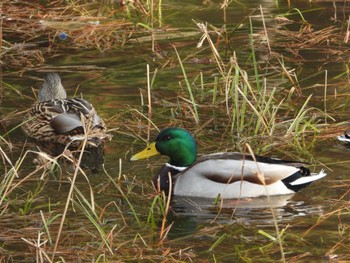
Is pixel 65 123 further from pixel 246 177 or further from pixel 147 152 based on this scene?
pixel 246 177

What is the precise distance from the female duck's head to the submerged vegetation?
322 millimetres

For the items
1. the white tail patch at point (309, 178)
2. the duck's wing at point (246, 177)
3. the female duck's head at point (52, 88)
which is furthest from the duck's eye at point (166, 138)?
the female duck's head at point (52, 88)

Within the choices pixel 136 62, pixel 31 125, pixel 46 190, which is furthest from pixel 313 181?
pixel 136 62

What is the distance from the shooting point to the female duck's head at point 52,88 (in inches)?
444

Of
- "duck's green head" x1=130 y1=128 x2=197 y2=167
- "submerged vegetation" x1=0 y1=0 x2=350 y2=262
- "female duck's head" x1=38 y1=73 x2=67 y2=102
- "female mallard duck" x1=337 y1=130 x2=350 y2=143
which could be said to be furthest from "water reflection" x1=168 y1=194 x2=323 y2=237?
"female duck's head" x1=38 y1=73 x2=67 y2=102

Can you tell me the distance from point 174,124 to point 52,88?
4.26 feet

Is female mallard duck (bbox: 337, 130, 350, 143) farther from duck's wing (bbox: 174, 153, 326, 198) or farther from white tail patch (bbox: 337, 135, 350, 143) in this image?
duck's wing (bbox: 174, 153, 326, 198)

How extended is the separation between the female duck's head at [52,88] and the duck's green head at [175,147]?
1.92 m

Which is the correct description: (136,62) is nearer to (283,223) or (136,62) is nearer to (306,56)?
(306,56)

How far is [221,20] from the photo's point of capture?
550 inches

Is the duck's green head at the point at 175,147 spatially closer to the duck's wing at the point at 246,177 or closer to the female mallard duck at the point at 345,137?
the duck's wing at the point at 246,177

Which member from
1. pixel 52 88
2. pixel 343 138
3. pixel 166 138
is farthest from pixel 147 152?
pixel 52 88

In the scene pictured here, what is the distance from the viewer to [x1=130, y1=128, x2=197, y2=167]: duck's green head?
9516 millimetres

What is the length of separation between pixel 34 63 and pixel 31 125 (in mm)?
1930
